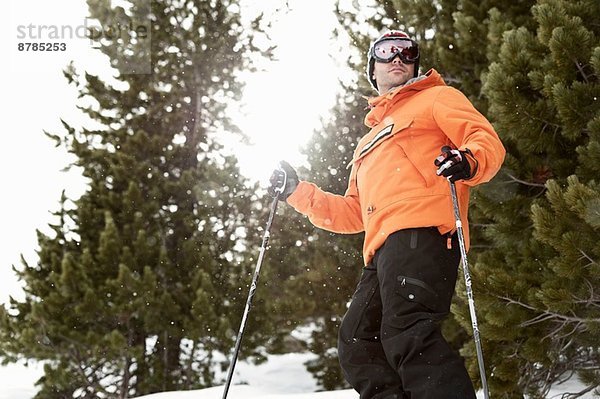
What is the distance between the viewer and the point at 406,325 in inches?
84.4

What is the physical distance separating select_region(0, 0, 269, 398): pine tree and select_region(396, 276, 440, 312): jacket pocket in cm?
661

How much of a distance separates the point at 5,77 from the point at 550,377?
4153 cm

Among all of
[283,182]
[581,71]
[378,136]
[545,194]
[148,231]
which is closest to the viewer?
[378,136]

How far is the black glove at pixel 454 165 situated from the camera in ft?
6.76

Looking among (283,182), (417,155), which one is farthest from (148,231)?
(417,155)

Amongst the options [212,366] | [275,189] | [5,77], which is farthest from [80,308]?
[5,77]

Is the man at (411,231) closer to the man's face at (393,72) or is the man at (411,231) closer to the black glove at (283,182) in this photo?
the man's face at (393,72)

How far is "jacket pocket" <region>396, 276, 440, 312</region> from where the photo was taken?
215 cm

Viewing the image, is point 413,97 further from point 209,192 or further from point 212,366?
point 212,366

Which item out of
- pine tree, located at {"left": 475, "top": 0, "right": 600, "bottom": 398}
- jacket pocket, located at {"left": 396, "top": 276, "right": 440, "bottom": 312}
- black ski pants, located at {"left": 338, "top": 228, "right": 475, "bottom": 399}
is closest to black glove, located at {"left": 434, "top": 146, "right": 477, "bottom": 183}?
black ski pants, located at {"left": 338, "top": 228, "right": 475, "bottom": 399}

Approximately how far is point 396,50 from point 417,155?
61 cm

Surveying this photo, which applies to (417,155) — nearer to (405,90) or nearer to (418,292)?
(405,90)

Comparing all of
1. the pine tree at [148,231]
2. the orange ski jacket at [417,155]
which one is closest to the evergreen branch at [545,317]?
the orange ski jacket at [417,155]

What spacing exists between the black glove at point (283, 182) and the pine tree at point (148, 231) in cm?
588
